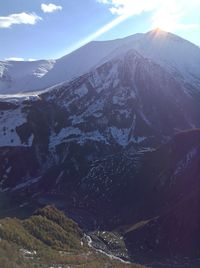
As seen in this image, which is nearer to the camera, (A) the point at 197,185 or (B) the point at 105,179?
(A) the point at 197,185

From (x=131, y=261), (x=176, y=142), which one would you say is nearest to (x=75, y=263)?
(x=131, y=261)

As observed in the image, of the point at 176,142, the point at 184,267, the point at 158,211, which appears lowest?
the point at 184,267

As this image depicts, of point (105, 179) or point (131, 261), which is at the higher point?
point (105, 179)

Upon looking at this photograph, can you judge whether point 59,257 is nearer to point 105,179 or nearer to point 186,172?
point 186,172

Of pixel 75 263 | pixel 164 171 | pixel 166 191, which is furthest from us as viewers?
pixel 164 171

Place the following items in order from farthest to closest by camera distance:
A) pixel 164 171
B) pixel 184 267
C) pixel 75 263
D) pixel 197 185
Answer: pixel 164 171
pixel 197 185
pixel 184 267
pixel 75 263

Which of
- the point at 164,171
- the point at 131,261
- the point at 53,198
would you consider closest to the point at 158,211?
the point at 164,171

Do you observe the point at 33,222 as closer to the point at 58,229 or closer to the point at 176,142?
the point at 58,229

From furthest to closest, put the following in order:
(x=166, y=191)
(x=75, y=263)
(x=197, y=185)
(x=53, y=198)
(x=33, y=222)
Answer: (x=53, y=198) < (x=166, y=191) < (x=197, y=185) < (x=33, y=222) < (x=75, y=263)

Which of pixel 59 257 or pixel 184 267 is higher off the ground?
pixel 59 257
